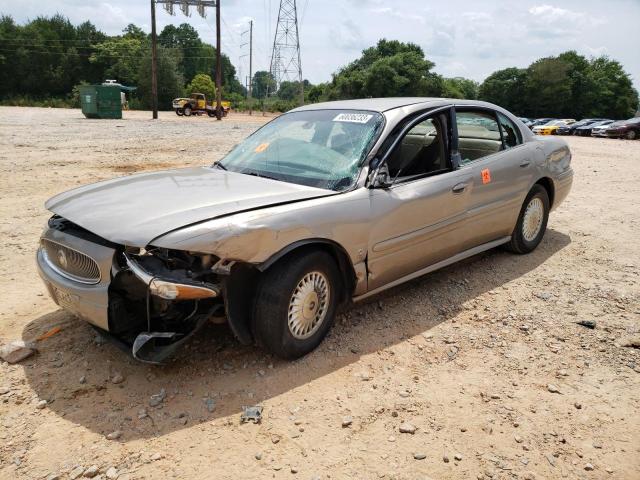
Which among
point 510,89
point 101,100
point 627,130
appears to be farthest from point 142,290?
point 510,89

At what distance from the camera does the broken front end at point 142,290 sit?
2.71m

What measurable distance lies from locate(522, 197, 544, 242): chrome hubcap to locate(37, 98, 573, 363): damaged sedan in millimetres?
557

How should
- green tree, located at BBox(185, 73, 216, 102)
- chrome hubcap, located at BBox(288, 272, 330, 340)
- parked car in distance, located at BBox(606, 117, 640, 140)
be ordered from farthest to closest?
green tree, located at BBox(185, 73, 216, 102), parked car in distance, located at BBox(606, 117, 640, 140), chrome hubcap, located at BBox(288, 272, 330, 340)

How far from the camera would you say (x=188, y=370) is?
3.12 meters

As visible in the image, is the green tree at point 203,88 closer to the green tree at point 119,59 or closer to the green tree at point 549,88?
the green tree at point 119,59

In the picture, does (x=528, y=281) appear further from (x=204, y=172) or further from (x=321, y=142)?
(x=204, y=172)

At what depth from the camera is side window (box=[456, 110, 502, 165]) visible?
4.47m

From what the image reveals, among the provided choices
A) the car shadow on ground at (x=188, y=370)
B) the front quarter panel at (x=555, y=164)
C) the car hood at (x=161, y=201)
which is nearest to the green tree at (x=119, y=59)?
the front quarter panel at (x=555, y=164)

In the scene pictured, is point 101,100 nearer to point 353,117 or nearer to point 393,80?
point 353,117

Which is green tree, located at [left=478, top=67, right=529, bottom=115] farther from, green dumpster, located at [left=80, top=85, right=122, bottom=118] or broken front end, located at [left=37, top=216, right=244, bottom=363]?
broken front end, located at [left=37, top=216, right=244, bottom=363]

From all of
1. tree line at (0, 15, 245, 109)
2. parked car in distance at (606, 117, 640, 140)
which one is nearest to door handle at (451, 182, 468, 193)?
parked car in distance at (606, 117, 640, 140)

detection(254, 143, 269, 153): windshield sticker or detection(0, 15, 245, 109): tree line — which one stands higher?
detection(0, 15, 245, 109): tree line

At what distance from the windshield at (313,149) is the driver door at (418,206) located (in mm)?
240

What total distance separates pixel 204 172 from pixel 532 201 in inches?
129
